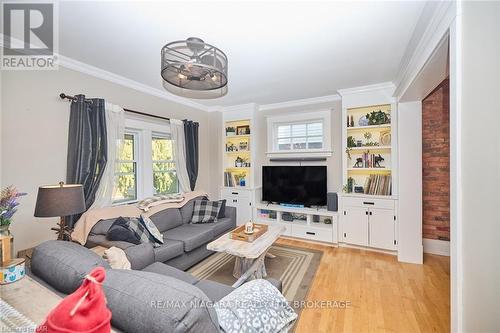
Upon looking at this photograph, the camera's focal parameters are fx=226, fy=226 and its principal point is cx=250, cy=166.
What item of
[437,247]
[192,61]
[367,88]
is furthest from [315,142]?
[192,61]

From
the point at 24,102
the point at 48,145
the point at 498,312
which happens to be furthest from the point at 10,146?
the point at 498,312

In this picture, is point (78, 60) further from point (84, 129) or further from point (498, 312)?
point (498, 312)

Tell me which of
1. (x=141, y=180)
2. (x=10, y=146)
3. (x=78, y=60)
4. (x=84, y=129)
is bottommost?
(x=141, y=180)

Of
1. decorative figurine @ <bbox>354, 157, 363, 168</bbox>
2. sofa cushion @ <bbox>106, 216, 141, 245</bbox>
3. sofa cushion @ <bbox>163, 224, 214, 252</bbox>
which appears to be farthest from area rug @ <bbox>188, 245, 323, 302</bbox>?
decorative figurine @ <bbox>354, 157, 363, 168</bbox>

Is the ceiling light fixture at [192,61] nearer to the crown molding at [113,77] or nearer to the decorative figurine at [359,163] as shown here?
the crown molding at [113,77]

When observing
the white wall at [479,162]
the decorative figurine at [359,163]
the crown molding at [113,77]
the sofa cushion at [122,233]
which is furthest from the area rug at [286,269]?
the crown molding at [113,77]

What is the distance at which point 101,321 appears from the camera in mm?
680

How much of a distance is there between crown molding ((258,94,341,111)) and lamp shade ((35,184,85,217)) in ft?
11.5

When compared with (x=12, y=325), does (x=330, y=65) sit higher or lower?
higher

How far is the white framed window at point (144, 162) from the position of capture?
10.7 feet

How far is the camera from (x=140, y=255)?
7.22ft

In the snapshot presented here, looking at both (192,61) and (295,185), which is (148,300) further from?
(295,185)

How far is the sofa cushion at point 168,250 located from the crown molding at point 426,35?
3038 millimetres

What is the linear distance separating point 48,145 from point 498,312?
3794mm
